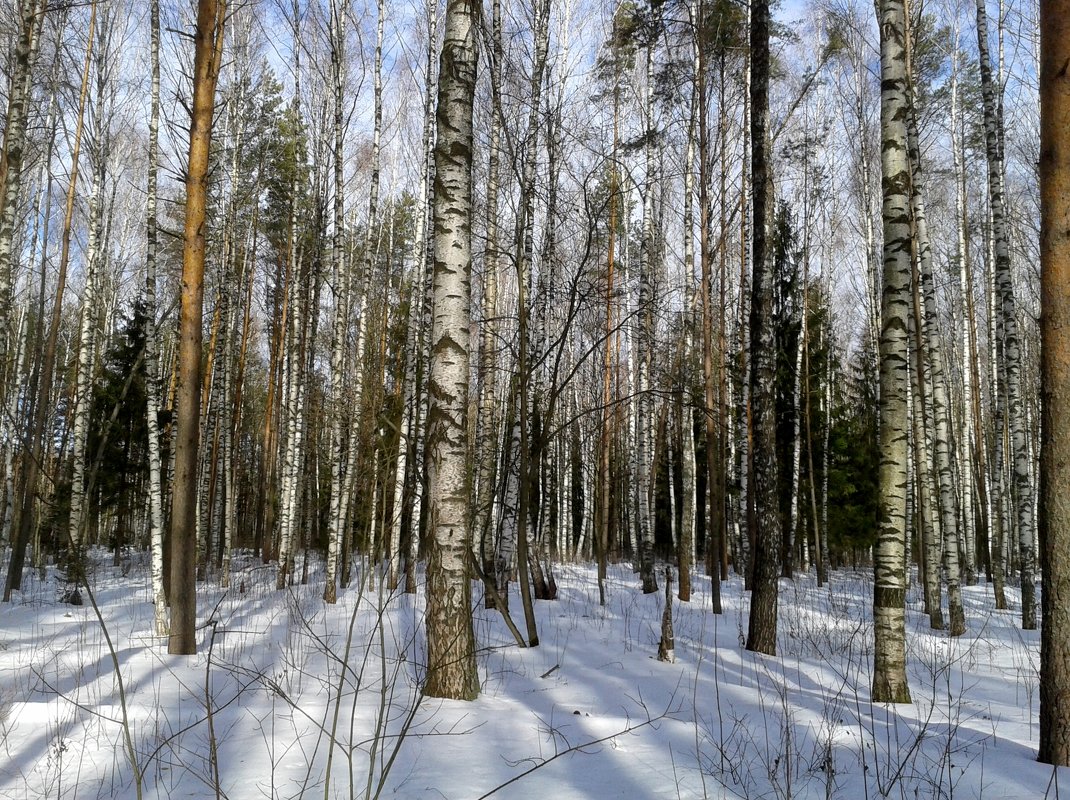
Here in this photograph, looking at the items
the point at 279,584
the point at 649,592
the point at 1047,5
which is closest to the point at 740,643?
the point at 649,592

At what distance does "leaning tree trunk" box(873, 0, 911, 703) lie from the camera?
4.91 metres

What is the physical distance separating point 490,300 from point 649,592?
566 centimetres

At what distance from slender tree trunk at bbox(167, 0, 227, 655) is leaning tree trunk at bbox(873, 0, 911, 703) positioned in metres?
5.47

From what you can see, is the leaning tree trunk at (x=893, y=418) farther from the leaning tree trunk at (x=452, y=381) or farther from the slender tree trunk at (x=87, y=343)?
the slender tree trunk at (x=87, y=343)

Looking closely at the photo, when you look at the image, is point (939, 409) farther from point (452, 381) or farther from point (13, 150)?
point (13, 150)

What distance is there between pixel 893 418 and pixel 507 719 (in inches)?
132

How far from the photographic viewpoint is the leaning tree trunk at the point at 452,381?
175 inches

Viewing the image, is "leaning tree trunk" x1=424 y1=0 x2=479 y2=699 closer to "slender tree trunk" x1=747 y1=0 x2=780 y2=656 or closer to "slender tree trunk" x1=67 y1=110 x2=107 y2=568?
"slender tree trunk" x1=747 y1=0 x2=780 y2=656

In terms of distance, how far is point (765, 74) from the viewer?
7.61 meters

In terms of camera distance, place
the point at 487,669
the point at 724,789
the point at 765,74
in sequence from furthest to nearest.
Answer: the point at 765,74 → the point at 487,669 → the point at 724,789

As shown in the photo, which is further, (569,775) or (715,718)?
(715,718)

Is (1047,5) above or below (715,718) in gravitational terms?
above

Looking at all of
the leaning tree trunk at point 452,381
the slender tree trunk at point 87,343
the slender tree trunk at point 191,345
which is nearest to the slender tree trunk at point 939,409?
the leaning tree trunk at point 452,381

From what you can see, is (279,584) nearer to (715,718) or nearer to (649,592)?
(649,592)
